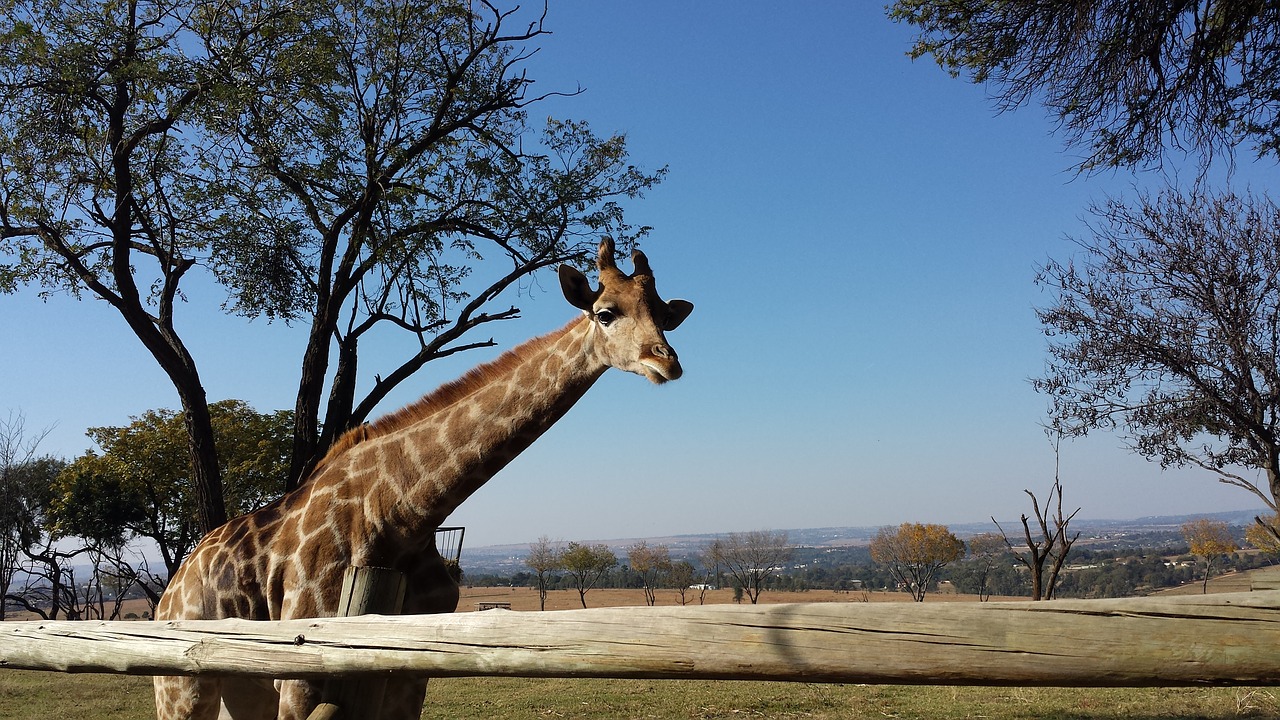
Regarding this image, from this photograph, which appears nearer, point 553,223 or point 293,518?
point 293,518

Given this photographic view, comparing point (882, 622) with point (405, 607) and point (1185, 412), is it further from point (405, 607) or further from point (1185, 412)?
point (1185, 412)

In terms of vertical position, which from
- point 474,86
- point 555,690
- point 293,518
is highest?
point 474,86

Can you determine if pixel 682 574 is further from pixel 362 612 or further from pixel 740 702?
pixel 362 612

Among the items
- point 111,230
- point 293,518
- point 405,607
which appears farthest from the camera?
point 111,230

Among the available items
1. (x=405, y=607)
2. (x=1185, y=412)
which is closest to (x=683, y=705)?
(x=405, y=607)

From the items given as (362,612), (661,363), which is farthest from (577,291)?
(362,612)

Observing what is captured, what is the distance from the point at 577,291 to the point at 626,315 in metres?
0.43

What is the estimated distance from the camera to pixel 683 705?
1094 centimetres

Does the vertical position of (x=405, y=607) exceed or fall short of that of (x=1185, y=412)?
it falls short

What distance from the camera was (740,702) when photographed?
11.0 metres

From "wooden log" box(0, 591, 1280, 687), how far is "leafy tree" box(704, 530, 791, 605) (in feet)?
185

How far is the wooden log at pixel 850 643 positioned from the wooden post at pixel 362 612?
0.28 meters

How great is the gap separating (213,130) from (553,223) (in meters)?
5.58

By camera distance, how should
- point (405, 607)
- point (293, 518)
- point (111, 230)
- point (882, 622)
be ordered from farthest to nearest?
point (111, 230) < point (293, 518) < point (405, 607) < point (882, 622)
